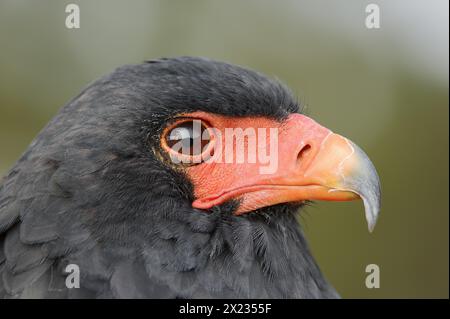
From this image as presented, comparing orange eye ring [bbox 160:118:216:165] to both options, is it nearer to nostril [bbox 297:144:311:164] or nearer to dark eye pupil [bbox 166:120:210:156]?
dark eye pupil [bbox 166:120:210:156]

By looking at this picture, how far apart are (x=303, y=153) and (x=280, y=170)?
0.62ft

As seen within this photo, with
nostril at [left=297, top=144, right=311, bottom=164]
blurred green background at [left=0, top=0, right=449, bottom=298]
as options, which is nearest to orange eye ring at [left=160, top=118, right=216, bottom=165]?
nostril at [left=297, top=144, right=311, bottom=164]

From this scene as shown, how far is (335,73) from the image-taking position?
41.2 ft

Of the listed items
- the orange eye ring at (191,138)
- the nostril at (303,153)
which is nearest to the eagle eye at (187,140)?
the orange eye ring at (191,138)

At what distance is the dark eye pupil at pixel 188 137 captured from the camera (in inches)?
A: 169

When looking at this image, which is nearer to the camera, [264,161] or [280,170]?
[280,170]

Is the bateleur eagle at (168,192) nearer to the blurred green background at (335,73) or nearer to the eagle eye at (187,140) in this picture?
the eagle eye at (187,140)

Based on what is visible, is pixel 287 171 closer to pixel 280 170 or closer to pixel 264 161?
pixel 280 170

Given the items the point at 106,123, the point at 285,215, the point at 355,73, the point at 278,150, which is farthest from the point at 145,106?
the point at 355,73

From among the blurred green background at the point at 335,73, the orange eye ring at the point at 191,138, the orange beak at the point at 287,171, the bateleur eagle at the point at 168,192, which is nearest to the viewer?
the bateleur eagle at the point at 168,192

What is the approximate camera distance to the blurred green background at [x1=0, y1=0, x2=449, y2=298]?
12.2 meters

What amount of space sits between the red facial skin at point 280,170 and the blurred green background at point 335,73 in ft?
24.9

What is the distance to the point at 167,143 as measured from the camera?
4.28 meters

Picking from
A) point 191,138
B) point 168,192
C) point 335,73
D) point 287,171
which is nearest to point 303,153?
point 287,171
